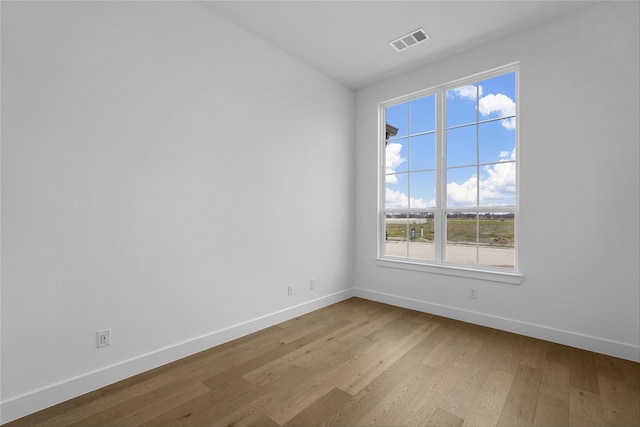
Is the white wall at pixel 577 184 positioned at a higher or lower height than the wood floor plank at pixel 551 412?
higher

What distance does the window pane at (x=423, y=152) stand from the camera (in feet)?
12.0

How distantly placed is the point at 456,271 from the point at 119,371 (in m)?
3.27

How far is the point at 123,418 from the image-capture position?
1.71 meters

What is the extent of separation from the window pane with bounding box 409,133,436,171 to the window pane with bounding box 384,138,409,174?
0.09 meters

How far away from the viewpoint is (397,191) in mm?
4020

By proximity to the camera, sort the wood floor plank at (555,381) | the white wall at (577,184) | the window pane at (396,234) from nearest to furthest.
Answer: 1. the wood floor plank at (555,381)
2. the white wall at (577,184)
3. the window pane at (396,234)

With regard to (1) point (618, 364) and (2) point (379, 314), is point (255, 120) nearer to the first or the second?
(2) point (379, 314)

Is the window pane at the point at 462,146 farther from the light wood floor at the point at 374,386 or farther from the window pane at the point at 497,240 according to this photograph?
the light wood floor at the point at 374,386

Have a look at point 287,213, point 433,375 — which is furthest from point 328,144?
point 433,375

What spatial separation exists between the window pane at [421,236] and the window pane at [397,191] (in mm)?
229

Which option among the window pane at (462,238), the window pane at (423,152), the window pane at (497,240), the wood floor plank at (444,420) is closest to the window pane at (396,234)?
the window pane at (462,238)

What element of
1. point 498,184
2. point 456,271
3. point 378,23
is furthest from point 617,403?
point 378,23

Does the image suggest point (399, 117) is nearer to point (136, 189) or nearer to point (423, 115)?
point (423, 115)

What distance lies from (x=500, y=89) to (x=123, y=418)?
428 cm
